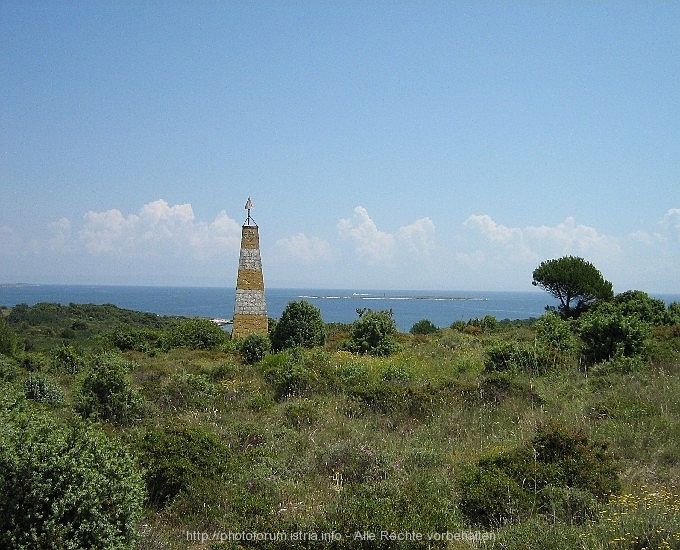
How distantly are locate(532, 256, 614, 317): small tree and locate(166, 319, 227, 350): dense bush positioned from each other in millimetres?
18043

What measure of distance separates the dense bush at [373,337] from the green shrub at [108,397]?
30.5 ft

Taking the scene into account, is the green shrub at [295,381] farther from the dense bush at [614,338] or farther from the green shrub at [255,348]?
the dense bush at [614,338]

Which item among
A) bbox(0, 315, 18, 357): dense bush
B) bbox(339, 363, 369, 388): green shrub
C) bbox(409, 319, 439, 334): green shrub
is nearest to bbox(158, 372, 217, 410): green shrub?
bbox(339, 363, 369, 388): green shrub

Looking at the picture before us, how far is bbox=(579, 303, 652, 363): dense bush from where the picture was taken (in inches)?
452

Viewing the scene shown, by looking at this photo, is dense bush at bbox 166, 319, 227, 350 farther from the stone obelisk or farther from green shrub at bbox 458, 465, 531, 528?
green shrub at bbox 458, 465, 531, 528

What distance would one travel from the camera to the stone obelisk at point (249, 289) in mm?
20922

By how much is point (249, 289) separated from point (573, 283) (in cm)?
1765

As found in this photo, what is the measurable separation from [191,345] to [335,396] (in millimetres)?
11417

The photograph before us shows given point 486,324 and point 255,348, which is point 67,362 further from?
point 486,324

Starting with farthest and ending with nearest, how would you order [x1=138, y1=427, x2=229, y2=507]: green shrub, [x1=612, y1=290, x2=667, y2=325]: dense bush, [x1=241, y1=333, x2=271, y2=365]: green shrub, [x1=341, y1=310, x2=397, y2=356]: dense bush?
[x1=612, y1=290, x2=667, y2=325]: dense bush < [x1=341, y1=310, x2=397, y2=356]: dense bush < [x1=241, y1=333, x2=271, y2=365]: green shrub < [x1=138, y1=427, x2=229, y2=507]: green shrub

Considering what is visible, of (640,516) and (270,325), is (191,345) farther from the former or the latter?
(640,516)

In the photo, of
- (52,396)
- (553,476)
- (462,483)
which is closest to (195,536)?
(462,483)

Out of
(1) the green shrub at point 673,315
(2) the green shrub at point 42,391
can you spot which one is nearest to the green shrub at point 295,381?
(2) the green shrub at point 42,391

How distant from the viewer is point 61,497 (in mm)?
3660
